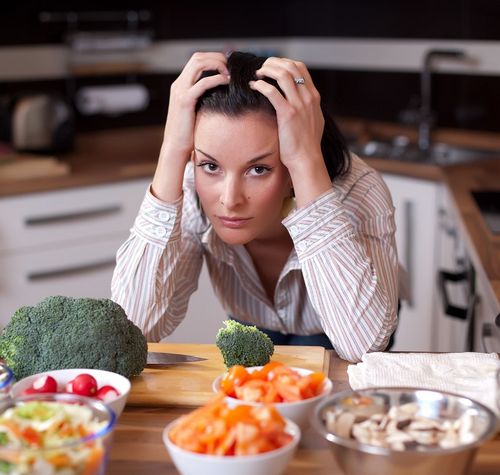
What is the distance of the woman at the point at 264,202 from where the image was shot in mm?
1603

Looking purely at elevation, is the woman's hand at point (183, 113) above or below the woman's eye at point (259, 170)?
above

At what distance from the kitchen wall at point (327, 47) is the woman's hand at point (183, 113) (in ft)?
6.89

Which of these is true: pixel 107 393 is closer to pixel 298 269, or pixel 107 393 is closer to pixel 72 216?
pixel 298 269

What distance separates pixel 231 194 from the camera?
5.13ft

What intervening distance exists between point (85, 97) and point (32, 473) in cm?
310

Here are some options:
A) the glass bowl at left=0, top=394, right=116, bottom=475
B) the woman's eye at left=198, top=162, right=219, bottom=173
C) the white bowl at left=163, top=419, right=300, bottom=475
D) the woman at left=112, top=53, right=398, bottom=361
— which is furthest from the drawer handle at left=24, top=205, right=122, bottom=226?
the white bowl at left=163, top=419, right=300, bottom=475

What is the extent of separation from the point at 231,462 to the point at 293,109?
0.76 meters

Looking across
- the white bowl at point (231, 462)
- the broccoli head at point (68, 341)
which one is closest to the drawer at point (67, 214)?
the broccoli head at point (68, 341)

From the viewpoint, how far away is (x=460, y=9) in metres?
3.68

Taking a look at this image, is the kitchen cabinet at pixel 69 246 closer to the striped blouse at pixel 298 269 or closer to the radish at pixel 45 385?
the striped blouse at pixel 298 269

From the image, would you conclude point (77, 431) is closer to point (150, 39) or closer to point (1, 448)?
point (1, 448)

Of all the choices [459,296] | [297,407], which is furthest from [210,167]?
[459,296]

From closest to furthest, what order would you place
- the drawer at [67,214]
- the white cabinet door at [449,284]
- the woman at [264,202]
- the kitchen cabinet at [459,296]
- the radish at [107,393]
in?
1. the radish at [107,393]
2. the woman at [264,202]
3. the kitchen cabinet at [459,296]
4. the white cabinet door at [449,284]
5. the drawer at [67,214]

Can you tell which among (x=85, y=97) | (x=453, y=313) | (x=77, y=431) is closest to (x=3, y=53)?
(x=85, y=97)
